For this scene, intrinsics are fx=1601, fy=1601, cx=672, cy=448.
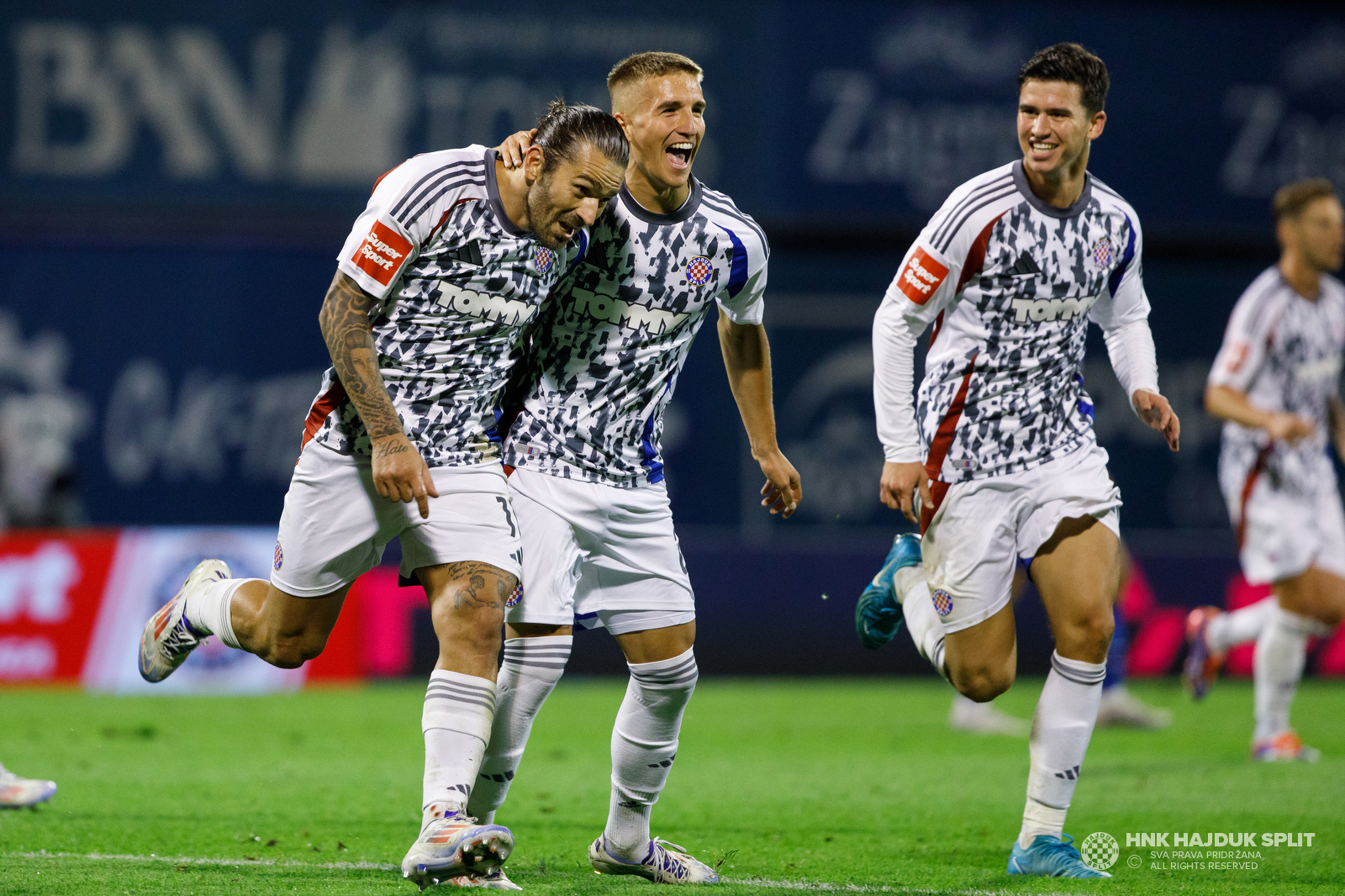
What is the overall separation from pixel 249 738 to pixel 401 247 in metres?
4.94

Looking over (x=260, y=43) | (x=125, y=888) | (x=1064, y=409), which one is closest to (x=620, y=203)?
(x=1064, y=409)

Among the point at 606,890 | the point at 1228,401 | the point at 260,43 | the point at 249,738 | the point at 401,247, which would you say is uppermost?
the point at 260,43

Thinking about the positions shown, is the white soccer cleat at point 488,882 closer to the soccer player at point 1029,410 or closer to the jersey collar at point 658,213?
the soccer player at point 1029,410

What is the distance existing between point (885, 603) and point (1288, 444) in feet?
12.0

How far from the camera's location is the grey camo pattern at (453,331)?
4301 millimetres

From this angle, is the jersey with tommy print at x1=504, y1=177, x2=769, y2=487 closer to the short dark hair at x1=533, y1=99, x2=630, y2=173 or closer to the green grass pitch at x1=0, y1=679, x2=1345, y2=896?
the short dark hair at x1=533, y1=99, x2=630, y2=173

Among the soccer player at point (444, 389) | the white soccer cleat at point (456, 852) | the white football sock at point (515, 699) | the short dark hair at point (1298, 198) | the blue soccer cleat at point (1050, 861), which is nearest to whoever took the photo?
the white soccer cleat at point (456, 852)

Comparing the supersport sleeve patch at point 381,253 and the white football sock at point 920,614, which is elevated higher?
the supersport sleeve patch at point 381,253

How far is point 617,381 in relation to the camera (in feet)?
15.2

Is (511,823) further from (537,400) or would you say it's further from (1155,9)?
(1155,9)

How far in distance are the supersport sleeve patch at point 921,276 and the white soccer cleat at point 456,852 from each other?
2140 millimetres

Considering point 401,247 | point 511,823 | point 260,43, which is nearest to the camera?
point 401,247

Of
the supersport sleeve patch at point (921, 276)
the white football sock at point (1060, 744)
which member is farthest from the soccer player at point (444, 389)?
the white football sock at point (1060, 744)

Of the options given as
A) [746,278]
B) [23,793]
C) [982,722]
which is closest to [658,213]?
[746,278]
